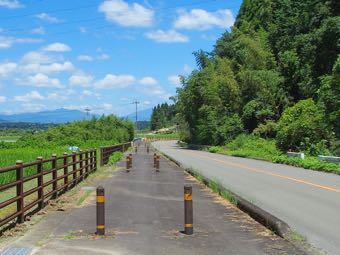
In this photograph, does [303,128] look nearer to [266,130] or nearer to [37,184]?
[266,130]

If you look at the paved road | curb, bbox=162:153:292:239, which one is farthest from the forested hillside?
curb, bbox=162:153:292:239

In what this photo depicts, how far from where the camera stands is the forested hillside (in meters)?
44.5

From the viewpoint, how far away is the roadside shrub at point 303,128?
4359cm

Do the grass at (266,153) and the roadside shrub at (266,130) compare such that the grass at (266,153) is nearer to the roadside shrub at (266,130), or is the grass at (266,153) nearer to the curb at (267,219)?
the roadside shrub at (266,130)

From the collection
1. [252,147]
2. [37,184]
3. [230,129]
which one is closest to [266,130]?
[252,147]

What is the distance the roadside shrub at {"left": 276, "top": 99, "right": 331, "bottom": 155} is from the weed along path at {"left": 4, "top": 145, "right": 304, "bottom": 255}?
2943cm

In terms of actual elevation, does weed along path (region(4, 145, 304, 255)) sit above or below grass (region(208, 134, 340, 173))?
below

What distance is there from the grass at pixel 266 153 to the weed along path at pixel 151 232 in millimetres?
15174

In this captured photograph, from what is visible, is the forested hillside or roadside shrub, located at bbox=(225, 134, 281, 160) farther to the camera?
roadside shrub, located at bbox=(225, 134, 281, 160)

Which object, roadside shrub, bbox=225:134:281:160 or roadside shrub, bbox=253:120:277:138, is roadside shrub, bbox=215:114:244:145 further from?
roadside shrub, bbox=253:120:277:138

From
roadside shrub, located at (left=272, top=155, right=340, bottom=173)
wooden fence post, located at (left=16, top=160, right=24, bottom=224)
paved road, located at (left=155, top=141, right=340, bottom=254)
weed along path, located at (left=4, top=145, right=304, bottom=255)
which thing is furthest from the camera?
roadside shrub, located at (left=272, top=155, right=340, bottom=173)

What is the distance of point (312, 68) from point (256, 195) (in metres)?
39.7

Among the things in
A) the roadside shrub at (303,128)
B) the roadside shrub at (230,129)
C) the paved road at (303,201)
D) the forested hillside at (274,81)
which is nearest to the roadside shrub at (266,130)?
the forested hillside at (274,81)

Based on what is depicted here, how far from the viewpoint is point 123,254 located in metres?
7.80
